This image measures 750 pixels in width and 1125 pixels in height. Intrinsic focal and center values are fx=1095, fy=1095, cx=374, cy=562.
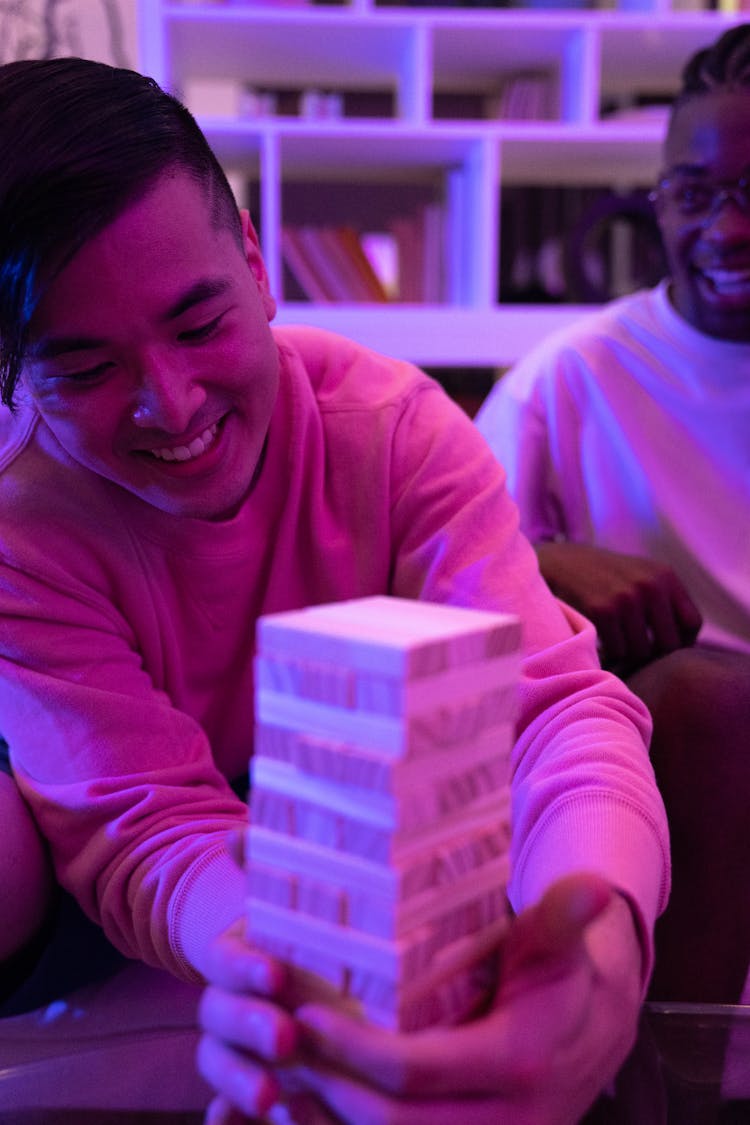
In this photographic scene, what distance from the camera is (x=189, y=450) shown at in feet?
3.30

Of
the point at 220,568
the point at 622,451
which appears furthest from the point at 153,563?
the point at 622,451

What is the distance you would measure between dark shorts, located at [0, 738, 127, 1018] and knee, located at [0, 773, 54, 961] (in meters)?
0.03

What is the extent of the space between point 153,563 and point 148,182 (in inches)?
15.3

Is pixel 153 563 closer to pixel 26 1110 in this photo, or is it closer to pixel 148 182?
pixel 148 182

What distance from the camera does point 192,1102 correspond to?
2.70 feet

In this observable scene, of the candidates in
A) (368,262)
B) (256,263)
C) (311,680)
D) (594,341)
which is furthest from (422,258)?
(311,680)

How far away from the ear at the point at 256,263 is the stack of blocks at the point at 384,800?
512 mm

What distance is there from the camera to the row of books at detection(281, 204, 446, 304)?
3439 mm

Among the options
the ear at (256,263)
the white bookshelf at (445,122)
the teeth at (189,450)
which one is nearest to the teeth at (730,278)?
the ear at (256,263)

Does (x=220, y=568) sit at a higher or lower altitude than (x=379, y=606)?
lower

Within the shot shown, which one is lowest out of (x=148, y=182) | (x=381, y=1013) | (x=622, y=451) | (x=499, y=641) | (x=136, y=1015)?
(x=136, y=1015)

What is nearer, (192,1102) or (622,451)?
(192,1102)

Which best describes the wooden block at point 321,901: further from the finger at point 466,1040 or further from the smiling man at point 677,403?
the smiling man at point 677,403

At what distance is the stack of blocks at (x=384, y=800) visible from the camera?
23.2 inches
